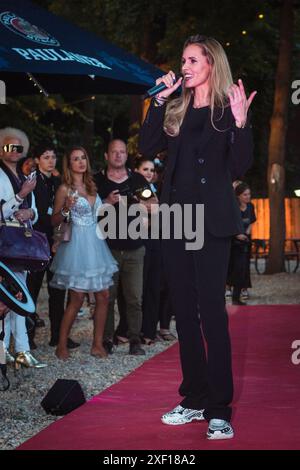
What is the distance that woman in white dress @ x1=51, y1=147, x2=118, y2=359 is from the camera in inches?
311

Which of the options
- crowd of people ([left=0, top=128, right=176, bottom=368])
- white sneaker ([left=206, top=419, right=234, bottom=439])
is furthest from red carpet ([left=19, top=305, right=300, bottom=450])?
crowd of people ([left=0, top=128, right=176, bottom=368])

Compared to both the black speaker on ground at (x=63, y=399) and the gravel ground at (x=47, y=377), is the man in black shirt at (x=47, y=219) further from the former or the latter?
the black speaker on ground at (x=63, y=399)

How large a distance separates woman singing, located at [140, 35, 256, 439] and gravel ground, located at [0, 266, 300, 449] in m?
0.94

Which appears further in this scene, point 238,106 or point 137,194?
point 137,194

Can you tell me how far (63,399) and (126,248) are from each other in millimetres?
2896

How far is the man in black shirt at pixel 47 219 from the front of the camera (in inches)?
337

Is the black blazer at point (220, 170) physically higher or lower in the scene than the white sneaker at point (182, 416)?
higher

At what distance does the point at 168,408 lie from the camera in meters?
5.50

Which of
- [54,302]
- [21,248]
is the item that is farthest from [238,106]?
[54,302]

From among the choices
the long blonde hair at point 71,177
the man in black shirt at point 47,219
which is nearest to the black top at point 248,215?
the man in black shirt at point 47,219

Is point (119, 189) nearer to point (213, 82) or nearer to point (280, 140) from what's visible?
point (213, 82)

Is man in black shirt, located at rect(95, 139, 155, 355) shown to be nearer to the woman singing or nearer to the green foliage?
the woman singing

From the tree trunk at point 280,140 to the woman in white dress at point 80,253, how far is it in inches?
479

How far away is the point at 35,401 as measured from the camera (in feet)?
20.2
